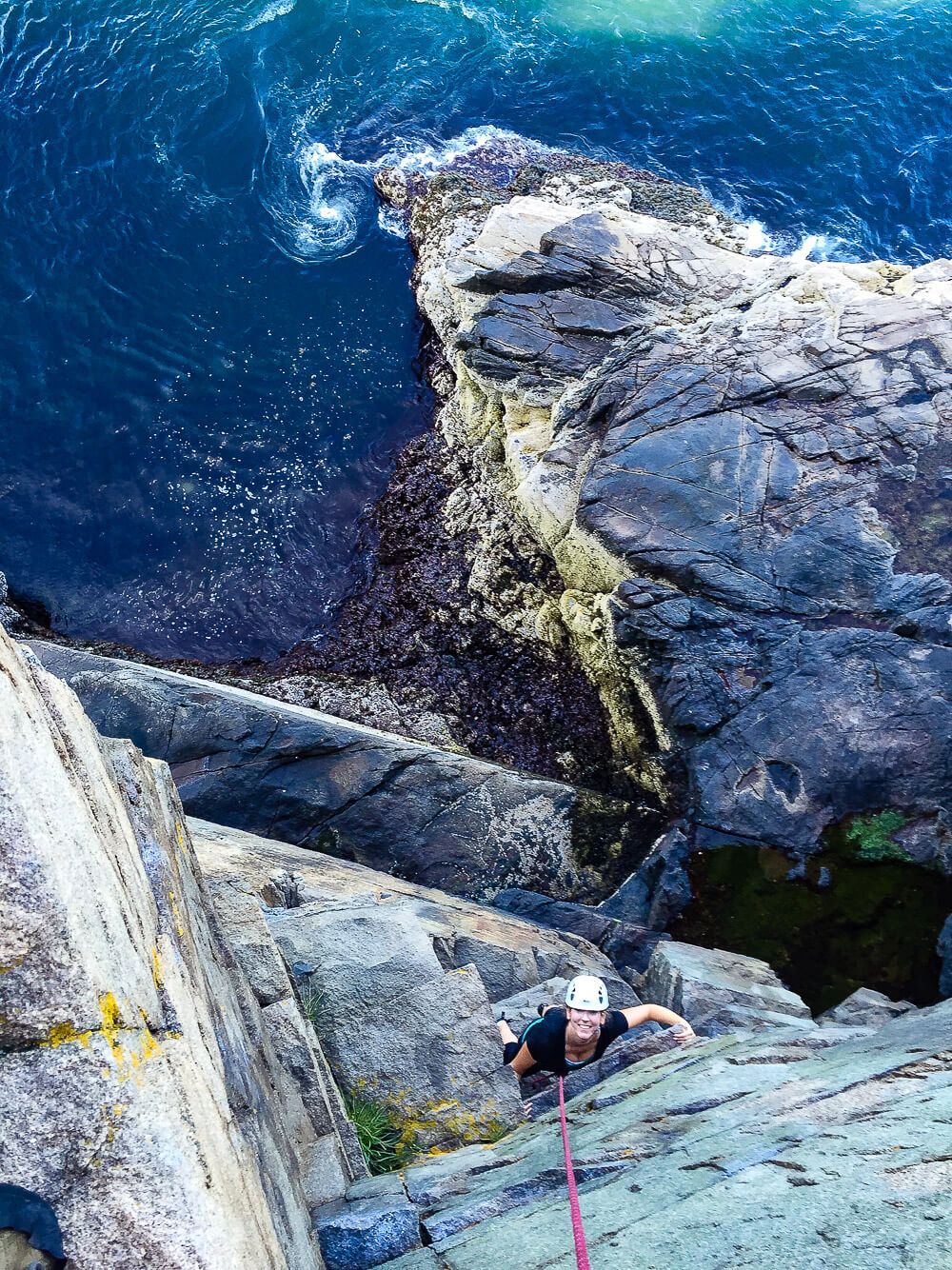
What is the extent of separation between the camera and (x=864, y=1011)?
11734 mm

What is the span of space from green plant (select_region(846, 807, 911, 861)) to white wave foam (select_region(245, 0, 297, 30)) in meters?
29.6

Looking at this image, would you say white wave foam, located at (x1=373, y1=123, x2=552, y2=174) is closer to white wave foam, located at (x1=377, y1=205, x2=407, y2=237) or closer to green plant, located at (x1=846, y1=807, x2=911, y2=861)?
white wave foam, located at (x1=377, y1=205, x2=407, y2=237)

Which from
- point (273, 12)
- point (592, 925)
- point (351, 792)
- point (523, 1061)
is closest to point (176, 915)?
point (523, 1061)

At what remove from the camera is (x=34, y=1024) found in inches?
170

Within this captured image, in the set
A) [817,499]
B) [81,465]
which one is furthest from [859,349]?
[81,465]

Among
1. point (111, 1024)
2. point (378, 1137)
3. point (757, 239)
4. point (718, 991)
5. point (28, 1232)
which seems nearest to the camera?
point (28, 1232)

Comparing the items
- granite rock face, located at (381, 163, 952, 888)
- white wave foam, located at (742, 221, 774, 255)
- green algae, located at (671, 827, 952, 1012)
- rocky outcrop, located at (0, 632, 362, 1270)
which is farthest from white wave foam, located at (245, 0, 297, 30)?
rocky outcrop, located at (0, 632, 362, 1270)

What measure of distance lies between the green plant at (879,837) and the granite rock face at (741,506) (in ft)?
0.70

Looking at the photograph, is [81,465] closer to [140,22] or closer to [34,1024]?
[140,22]

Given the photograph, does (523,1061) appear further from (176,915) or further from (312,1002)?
(176,915)

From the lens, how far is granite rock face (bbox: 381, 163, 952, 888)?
14461 millimetres

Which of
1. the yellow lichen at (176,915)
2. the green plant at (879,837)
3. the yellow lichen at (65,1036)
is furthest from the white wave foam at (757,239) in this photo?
the yellow lichen at (65,1036)

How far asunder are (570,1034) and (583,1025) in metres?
0.18

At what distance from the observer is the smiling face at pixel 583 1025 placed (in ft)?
29.9
